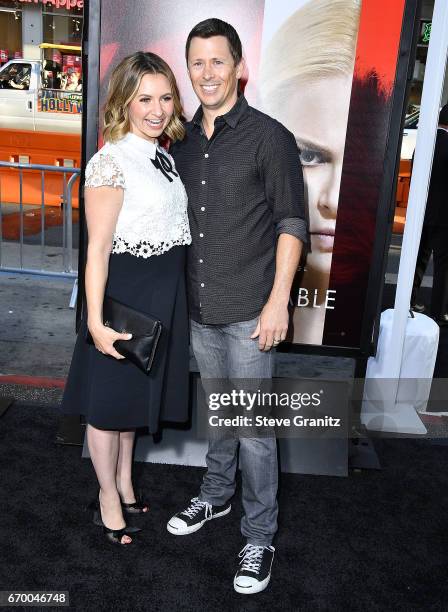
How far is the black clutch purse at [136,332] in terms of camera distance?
257 cm

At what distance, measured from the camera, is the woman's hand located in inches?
101

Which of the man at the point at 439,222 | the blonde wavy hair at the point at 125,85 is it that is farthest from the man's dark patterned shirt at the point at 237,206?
the man at the point at 439,222

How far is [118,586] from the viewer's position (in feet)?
8.86

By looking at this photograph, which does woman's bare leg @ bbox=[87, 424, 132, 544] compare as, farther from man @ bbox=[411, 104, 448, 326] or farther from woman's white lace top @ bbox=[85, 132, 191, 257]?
man @ bbox=[411, 104, 448, 326]

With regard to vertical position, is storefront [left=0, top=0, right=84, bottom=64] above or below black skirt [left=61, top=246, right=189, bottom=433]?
above

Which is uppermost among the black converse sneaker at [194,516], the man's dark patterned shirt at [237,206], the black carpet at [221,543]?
the man's dark patterned shirt at [237,206]

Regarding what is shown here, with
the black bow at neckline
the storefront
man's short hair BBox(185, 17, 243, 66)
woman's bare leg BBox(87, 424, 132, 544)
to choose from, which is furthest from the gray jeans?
the storefront

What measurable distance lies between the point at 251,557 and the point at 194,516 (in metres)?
0.41

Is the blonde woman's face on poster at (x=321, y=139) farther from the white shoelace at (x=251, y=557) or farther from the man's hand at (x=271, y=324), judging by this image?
the white shoelace at (x=251, y=557)

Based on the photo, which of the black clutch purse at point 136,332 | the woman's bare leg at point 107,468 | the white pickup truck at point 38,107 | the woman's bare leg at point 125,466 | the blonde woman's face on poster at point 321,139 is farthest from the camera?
the white pickup truck at point 38,107

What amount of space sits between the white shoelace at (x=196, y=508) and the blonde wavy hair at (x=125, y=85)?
1.73m

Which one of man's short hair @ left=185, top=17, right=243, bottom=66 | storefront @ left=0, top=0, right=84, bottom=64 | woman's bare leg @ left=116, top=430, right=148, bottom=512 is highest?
storefront @ left=0, top=0, right=84, bottom=64

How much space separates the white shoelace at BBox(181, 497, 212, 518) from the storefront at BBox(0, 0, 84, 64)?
19880 mm

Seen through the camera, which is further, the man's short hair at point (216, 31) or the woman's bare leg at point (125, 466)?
the woman's bare leg at point (125, 466)
